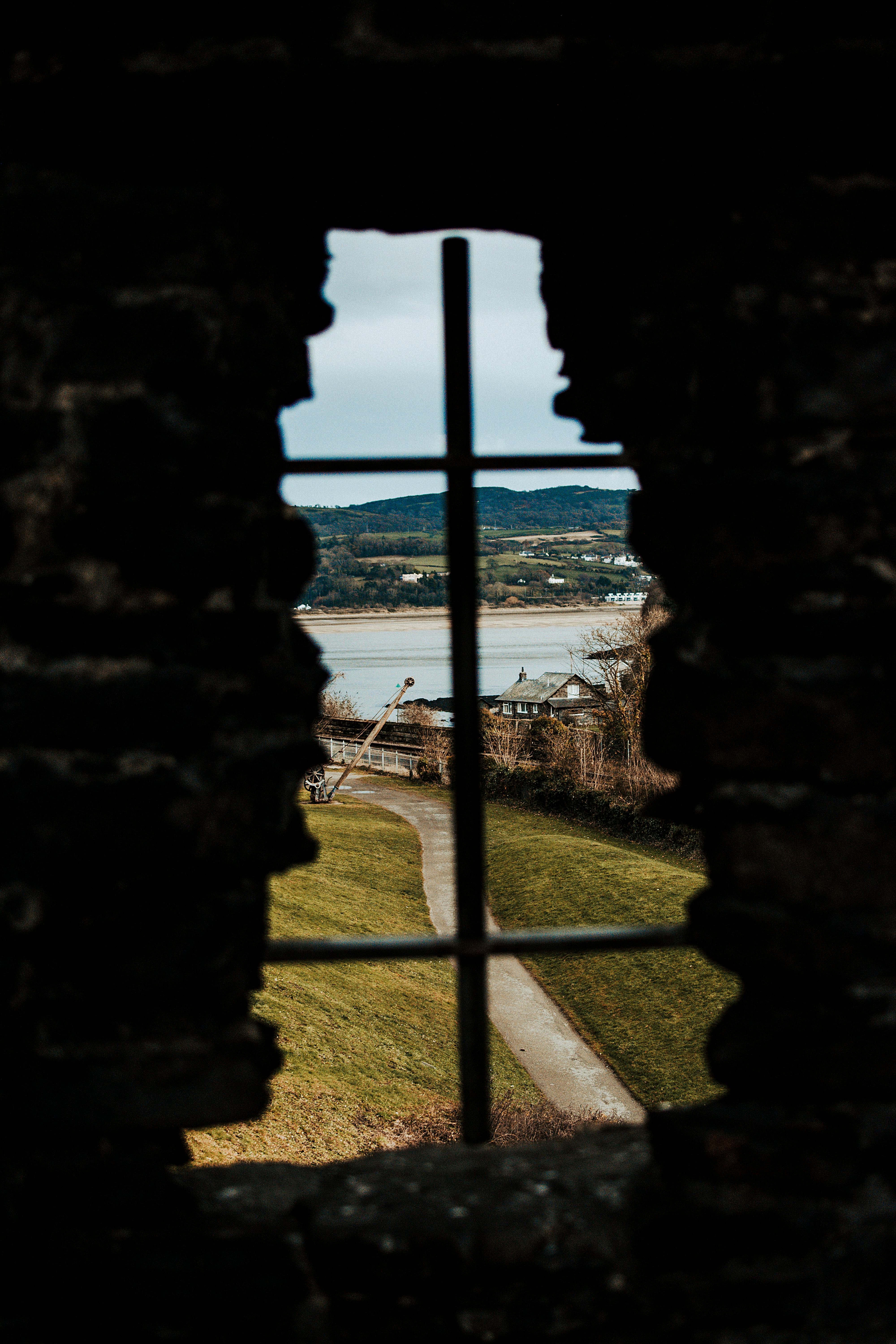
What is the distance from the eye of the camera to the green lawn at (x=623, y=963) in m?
9.49

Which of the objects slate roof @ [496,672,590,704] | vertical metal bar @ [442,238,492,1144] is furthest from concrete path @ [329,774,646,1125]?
slate roof @ [496,672,590,704]

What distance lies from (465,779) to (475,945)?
25 centimetres

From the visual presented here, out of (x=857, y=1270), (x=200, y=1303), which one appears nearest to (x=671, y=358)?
(x=857, y=1270)

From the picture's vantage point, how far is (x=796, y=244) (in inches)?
50.8

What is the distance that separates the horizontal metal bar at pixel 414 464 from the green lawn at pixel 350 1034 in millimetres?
3022

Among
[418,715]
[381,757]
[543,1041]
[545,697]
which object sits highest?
[545,697]

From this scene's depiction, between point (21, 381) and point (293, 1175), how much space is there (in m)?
1.19

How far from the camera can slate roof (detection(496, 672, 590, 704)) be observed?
29891 mm

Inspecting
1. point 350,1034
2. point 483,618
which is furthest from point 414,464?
point 483,618

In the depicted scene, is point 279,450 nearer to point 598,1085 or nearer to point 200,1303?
point 200,1303

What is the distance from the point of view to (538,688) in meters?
30.6

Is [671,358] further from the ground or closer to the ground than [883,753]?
further from the ground

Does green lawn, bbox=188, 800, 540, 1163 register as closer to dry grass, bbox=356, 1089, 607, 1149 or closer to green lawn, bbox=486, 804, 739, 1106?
dry grass, bbox=356, 1089, 607, 1149

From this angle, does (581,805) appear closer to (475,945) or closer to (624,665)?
(624,665)
